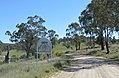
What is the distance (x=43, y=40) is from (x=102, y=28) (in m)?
46.3

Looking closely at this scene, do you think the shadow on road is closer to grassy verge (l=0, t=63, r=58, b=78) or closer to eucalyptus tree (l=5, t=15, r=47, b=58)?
grassy verge (l=0, t=63, r=58, b=78)

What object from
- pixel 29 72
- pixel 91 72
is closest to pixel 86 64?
pixel 91 72

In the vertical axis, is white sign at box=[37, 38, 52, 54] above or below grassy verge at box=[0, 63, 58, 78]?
above

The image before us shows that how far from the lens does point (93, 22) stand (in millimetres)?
80438

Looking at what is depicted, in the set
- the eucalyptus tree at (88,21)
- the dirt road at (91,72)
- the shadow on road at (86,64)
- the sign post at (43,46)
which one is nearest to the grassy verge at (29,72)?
the dirt road at (91,72)

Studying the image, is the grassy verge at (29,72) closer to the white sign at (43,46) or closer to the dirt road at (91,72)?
the dirt road at (91,72)

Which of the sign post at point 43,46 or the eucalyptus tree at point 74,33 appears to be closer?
the sign post at point 43,46

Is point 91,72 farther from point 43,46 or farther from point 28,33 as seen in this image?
point 28,33

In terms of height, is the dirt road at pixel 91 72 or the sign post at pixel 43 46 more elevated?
the sign post at pixel 43 46

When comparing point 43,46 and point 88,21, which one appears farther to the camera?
point 88,21

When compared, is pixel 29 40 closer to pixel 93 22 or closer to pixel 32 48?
pixel 32 48

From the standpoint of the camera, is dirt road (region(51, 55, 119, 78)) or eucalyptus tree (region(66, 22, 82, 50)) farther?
eucalyptus tree (region(66, 22, 82, 50))

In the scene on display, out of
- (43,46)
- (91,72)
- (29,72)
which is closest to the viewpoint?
(29,72)

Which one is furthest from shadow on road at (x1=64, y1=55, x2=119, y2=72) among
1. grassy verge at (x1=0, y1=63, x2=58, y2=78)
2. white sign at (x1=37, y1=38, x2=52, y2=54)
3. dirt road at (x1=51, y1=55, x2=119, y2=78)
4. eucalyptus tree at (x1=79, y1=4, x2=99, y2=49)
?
eucalyptus tree at (x1=79, y1=4, x2=99, y2=49)
